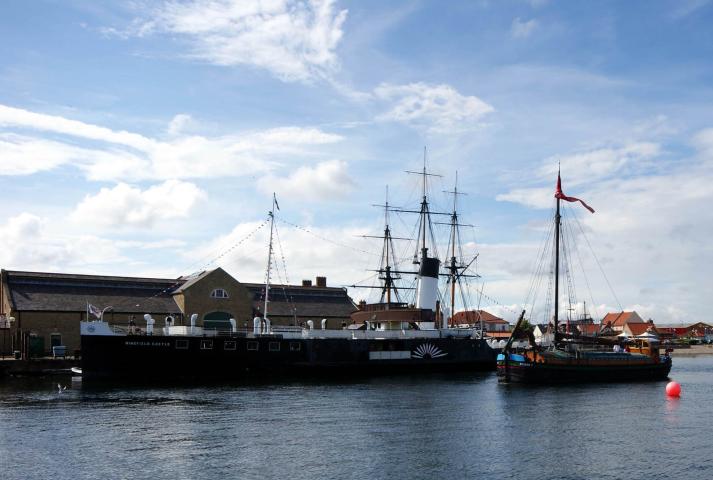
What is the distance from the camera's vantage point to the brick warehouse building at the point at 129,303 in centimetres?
6744

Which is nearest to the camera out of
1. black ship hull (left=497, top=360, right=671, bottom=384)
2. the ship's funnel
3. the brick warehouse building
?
black ship hull (left=497, top=360, right=671, bottom=384)

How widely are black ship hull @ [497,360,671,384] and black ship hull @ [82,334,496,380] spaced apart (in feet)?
36.2

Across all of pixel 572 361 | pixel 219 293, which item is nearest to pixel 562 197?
pixel 572 361

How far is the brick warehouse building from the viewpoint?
67.4m

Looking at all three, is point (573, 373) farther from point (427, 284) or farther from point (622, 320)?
point (622, 320)

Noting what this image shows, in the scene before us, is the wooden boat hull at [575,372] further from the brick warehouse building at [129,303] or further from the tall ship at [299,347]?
the brick warehouse building at [129,303]

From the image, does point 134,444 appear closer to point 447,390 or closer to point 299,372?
point 447,390

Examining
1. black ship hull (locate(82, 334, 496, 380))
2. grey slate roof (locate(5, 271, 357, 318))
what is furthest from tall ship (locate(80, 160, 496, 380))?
grey slate roof (locate(5, 271, 357, 318))

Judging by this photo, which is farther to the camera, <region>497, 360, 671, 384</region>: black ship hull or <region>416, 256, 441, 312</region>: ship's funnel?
<region>416, 256, 441, 312</region>: ship's funnel

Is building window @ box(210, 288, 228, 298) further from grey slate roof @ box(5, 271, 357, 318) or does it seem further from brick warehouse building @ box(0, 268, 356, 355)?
grey slate roof @ box(5, 271, 357, 318)

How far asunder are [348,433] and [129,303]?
46842 mm

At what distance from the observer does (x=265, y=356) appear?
59406 millimetres

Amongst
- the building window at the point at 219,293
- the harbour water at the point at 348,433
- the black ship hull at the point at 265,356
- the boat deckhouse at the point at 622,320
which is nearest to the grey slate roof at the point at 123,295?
the building window at the point at 219,293

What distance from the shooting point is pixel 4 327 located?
67.1 metres
